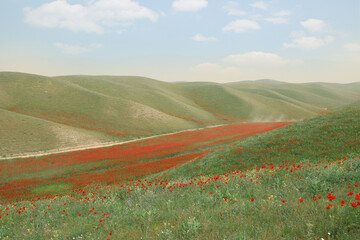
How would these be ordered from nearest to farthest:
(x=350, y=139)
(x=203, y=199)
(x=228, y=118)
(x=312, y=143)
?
(x=203, y=199) → (x=350, y=139) → (x=312, y=143) → (x=228, y=118)

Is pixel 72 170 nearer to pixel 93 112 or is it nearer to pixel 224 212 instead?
pixel 224 212

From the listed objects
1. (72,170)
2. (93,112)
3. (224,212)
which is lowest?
(72,170)

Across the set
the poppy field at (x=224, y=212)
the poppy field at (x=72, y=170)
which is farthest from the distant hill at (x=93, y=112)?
the poppy field at (x=224, y=212)

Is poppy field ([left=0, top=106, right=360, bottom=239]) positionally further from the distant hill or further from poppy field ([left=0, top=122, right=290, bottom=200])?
the distant hill

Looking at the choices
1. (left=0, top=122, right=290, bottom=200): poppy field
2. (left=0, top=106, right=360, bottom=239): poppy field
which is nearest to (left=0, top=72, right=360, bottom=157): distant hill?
(left=0, top=122, right=290, bottom=200): poppy field

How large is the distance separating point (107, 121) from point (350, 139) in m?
67.5

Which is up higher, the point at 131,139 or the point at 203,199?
the point at 203,199

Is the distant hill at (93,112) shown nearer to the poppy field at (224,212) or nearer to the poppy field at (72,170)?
the poppy field at (72,170)

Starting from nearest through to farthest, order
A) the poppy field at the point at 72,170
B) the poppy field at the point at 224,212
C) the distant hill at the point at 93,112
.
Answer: the poppy field at the point at 224,212 → the poppy field at the point at 72,170 → the distant hill at the point at 93,112

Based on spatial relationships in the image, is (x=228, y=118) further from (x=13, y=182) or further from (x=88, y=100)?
(x=13, y=182)

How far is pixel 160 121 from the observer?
78250 millimetres

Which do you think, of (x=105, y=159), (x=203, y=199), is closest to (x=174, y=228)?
(x=203, y=199)

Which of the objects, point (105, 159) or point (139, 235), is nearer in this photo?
point (139, 235)

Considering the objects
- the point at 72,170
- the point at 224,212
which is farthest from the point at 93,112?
the point at 224,212
